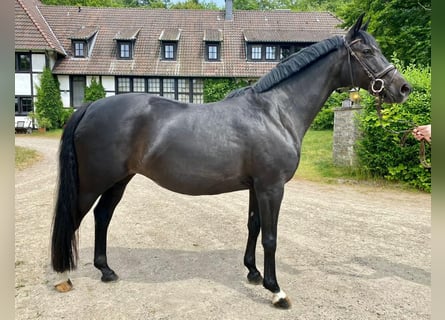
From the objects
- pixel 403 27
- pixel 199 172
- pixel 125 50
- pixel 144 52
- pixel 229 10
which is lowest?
pixel 199 172

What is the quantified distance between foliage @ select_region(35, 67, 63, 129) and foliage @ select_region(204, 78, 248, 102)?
10.1m

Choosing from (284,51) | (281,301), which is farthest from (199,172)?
(284,51)

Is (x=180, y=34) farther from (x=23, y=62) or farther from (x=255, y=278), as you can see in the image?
(x=255, y=278)

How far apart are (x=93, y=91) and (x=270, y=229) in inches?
913

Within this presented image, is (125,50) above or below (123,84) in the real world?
above

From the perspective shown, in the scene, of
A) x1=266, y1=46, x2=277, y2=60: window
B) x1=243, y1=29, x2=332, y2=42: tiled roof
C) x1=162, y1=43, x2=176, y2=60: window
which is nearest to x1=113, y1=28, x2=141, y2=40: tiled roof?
x1=162, y1=43, x2=176, y2=60: window

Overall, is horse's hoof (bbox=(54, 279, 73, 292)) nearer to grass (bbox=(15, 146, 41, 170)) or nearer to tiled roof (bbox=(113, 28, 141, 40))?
grass (bbox=(15, 146, 41, 170))

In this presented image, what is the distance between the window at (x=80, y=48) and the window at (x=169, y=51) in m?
5.54

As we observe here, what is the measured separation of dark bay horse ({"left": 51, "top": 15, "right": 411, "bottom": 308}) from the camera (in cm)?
337

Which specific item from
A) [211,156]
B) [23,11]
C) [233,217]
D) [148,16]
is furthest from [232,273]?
[148,16]

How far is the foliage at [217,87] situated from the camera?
81.6ft

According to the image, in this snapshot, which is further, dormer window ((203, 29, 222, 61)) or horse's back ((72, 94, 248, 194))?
dormer window ((203, 29, 222, 61))

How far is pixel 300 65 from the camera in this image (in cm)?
355

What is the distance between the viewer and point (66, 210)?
346 cm
